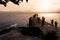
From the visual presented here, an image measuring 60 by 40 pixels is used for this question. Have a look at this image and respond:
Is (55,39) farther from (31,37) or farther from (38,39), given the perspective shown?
(31,37)

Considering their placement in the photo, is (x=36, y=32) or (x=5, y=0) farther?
(x=36, y=32)

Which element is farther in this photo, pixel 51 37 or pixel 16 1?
pixel 51 37

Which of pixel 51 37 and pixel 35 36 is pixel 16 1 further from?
pixel 35 36

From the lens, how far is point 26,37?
102ft

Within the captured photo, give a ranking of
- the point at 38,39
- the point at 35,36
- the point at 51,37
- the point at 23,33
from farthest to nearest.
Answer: the point at 23,33 → the point at 35,36 → the point at 38,39 → the point at 51,37

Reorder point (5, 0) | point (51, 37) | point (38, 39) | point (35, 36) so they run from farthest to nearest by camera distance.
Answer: point (35, 36) < point (38, 39) < point (51, 37) < point (5, 0)

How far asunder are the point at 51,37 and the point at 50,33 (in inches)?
32.6

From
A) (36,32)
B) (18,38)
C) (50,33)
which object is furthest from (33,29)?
(50,33)

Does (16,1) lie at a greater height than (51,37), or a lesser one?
greater

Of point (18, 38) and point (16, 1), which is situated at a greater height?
point (16, 1)

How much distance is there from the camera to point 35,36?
3127cm

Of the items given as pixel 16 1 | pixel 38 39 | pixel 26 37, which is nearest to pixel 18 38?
pixel 26 37

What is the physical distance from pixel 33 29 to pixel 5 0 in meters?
19.2

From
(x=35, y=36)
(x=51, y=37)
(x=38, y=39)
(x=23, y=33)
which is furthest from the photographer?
(x=23, y=33)
